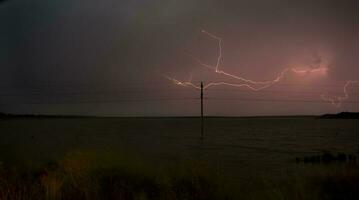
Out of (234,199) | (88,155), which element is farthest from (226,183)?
(88,155)

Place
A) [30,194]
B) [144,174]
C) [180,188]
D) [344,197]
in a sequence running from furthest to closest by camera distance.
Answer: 1. [144,174]
2. [180,188]
3. [344,197]
4. [30,194]

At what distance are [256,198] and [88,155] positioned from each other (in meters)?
8.78

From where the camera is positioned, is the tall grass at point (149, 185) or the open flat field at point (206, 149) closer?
the tall grass at point (149, 185)

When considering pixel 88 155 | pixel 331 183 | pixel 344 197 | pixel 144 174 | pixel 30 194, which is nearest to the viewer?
pixel 30 194

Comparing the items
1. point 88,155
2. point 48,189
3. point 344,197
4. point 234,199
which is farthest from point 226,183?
point 88,155

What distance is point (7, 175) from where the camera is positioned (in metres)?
14.8

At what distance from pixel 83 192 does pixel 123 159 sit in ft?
20.9

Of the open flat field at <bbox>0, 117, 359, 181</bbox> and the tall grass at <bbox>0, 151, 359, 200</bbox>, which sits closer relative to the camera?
the tall grass at <bbox>0, 151, 359, 200</bbox>

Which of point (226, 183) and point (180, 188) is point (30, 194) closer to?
point (180, 188)

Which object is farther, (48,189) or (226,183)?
(226,183)

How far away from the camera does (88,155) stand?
1784cm

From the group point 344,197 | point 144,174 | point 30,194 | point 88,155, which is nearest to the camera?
point 30,194

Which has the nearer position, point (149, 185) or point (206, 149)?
point (149, 185)

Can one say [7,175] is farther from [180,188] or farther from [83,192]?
[180,188]
